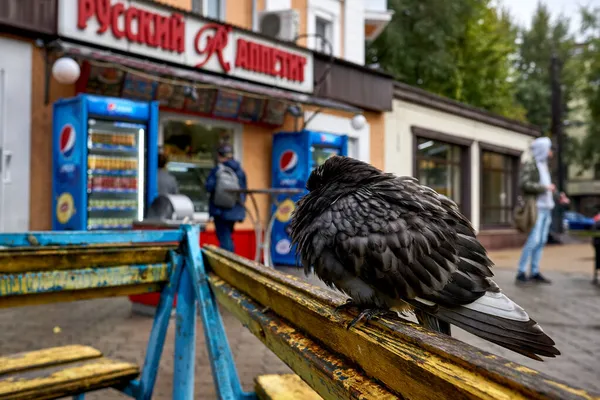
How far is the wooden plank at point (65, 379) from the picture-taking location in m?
1.88

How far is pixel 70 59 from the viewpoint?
6148 mm

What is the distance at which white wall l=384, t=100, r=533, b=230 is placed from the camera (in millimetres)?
12516

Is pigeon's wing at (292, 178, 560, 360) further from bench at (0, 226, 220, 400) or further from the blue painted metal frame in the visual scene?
bench at (0, 226, 220, 400)

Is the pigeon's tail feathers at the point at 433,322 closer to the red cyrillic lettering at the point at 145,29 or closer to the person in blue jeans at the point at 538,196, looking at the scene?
the person in blue jeans at the point at 538,196

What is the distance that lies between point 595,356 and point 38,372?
3866mm

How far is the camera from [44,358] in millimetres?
2275

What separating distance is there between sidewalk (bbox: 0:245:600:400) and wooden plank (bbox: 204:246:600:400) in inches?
77.9

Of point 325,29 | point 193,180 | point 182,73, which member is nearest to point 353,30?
point 325,29

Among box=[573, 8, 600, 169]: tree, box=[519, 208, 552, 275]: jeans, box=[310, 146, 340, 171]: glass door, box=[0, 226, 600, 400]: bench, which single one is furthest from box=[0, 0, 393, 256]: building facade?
box=[573, 8, 600, 169]: tree

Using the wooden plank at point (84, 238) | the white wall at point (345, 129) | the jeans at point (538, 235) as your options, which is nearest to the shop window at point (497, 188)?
the white wall at point (345, 129)

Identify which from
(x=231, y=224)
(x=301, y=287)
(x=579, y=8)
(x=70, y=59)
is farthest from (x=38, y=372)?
(x=579, y=8)

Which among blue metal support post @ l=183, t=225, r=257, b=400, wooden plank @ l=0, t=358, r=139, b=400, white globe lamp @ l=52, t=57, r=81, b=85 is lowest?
wooden plank @ l=0, t=358, r=139, b=400

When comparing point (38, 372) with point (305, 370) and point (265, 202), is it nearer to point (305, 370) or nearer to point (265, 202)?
point (305, 370)

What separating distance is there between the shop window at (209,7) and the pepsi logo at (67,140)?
377 centimetres
